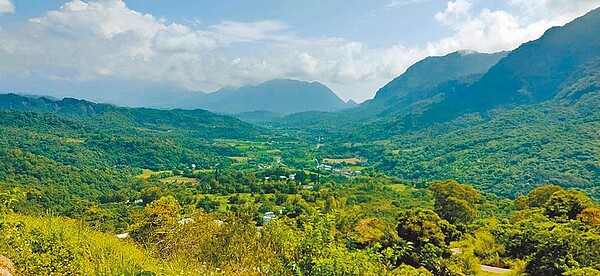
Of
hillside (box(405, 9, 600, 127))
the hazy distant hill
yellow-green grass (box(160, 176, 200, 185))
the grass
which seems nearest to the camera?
the grass

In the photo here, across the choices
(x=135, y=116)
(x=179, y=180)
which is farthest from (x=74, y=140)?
(x=135, y=116)

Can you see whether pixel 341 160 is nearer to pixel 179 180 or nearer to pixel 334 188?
pixel 179 180

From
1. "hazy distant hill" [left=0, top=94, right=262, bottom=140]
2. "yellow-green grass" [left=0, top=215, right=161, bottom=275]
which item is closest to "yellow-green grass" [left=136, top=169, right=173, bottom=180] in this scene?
"hazy distant hill" [left=0, top=94, right=262, bottom=140]

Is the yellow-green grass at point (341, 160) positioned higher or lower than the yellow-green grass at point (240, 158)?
higher

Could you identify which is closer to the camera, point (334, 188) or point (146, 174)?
point (334, 188)

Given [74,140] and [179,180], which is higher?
[74,140]

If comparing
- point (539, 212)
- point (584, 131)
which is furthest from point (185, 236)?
point (584, 131)

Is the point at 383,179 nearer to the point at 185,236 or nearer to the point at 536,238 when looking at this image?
the point at 536,238

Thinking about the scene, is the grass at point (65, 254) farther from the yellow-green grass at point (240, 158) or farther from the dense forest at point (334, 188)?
the yellow-green grass at point (240, 158)

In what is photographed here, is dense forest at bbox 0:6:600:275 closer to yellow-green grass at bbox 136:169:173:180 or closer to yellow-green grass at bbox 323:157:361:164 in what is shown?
yellow-green grass at bbox 323:157:361:164

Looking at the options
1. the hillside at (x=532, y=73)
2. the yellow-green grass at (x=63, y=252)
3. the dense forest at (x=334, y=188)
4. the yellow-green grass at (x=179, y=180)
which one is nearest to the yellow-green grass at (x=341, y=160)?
the dense forest at (x=334, y=188)

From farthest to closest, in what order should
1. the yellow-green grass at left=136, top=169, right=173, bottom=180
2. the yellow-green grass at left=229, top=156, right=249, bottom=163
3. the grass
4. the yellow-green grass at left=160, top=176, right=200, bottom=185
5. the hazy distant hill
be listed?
the hazy distant hill < the yellow-green grass at left=229, top=156, right=249, bottom=163 < the yellow-green grass at left=136, top=169, right=173, bottom=180 < the yellow-green grass at left=160, top=176, right=200, bottom=185 < the grass
